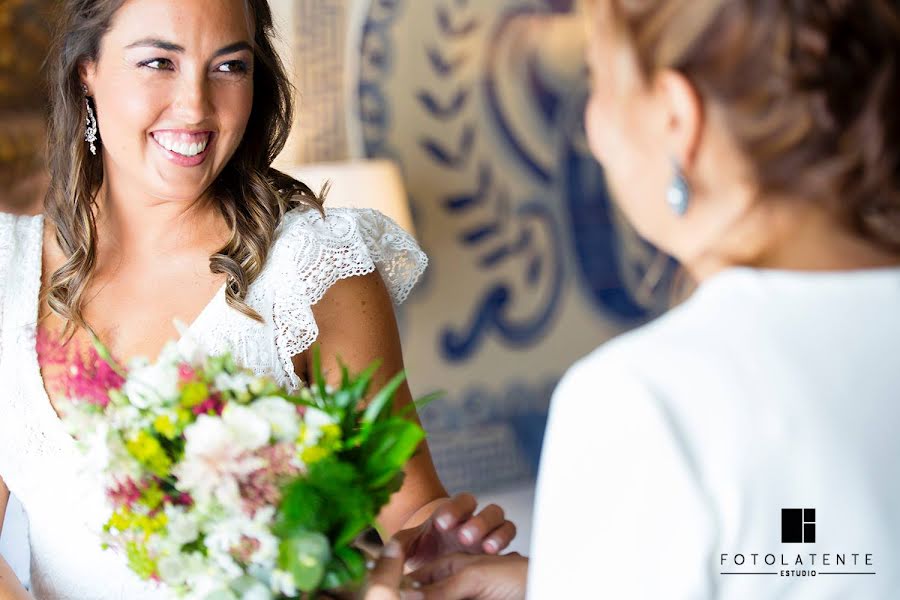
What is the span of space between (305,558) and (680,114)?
0.63 m

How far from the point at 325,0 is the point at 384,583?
10.7 feet

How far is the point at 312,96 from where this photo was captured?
13.5 feet

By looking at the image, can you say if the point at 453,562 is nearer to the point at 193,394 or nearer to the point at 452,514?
the point at 452,514

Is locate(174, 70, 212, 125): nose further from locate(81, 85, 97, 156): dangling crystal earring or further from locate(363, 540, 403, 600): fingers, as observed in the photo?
locate(363, 540, 403, 600): fingers

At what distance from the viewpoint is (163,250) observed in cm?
210

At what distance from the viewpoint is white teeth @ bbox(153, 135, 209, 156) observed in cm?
189

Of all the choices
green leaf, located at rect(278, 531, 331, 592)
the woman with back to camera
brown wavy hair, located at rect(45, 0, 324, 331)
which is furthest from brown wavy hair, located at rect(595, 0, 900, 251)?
brown wavy hair, located at rect(45, 0, 324, 331)

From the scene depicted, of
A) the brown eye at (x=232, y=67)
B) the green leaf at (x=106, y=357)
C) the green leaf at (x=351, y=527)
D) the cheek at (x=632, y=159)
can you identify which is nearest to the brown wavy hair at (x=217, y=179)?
the brown eye at (x=232, y=67)

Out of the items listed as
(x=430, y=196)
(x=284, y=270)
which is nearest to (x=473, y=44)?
(x=430, y=196)

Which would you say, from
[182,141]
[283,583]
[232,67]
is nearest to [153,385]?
[283,583]

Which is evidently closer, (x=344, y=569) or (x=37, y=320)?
(x=344, y=569)

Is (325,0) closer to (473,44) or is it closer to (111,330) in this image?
(473,44)

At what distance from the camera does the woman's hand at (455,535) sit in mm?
1517

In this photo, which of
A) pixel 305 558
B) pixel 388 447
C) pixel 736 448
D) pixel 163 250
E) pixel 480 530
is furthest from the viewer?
pixel 163 250
